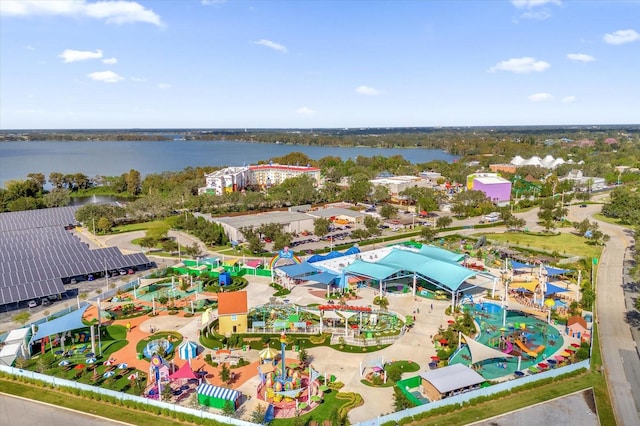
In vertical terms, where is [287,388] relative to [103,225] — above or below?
below

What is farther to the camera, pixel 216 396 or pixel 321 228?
pixel 321 228

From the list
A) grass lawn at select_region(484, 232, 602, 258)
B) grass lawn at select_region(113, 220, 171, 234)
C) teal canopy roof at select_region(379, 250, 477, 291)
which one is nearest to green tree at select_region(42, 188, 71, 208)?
grass lawn at select_region(113, 220, 171, 234)

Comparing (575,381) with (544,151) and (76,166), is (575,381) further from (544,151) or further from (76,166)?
(76,166)

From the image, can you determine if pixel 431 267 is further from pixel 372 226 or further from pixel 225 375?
pixel 372 226

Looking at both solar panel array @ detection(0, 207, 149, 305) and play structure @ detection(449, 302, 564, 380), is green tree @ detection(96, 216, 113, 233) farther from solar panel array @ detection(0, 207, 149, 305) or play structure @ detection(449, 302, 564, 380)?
play structure @ detection(449, 302, 564, 380)

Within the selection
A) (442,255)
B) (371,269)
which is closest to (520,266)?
(442,255)

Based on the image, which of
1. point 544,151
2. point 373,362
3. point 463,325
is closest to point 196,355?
point 373,362

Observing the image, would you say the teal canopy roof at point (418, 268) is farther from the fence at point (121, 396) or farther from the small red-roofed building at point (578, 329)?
the fence at point (121, 396)

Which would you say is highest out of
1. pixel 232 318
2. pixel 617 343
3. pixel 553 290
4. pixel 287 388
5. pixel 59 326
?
pixel 59 326
